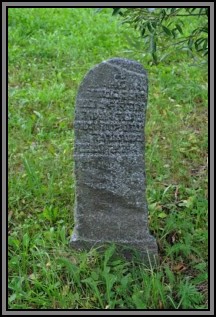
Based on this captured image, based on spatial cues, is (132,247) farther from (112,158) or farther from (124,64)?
(124,64)

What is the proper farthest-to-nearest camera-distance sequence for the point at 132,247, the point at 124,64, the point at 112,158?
the point at 132,247, the point at 112,158, the point at 124,64

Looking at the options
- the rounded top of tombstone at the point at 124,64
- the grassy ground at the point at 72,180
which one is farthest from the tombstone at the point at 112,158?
the grassy ground at the point at 72,180

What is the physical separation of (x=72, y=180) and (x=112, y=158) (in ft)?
3.43

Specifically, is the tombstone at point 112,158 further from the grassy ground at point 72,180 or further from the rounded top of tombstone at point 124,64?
the grassy ground at point 72,180

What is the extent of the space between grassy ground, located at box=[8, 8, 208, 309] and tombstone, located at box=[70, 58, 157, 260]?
17 centimetres

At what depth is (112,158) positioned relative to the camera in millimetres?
3139

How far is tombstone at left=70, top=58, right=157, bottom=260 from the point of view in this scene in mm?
3018

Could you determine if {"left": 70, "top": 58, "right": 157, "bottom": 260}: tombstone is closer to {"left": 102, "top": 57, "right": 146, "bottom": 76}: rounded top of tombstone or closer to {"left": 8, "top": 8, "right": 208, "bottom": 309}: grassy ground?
{"left": 102, "top": 57, "right": 146, "bottom": 76}: rounded top of tombstone

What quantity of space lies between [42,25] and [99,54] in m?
1.22

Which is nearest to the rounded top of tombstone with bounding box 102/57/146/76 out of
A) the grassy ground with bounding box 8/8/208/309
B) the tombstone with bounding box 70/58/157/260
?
the tombstone with bounding box 70/58/157/260

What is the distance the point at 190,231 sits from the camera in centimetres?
354

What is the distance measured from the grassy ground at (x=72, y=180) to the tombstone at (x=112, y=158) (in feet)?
0.55

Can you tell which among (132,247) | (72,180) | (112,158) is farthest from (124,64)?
(72,180)

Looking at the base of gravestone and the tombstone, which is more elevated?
the tombstone
